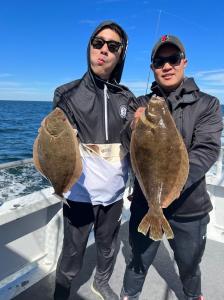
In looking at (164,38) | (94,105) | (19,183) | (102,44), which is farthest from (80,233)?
(19,183)

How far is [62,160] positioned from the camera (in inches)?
90.0

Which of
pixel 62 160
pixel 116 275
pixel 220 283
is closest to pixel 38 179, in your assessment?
pixel 116 275

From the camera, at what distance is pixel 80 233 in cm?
292

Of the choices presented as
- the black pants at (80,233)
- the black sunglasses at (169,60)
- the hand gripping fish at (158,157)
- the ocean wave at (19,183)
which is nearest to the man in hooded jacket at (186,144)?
the black sunglasses at (169,60)

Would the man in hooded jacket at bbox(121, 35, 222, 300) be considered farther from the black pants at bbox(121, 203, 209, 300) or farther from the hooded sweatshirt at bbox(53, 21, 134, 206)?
the hooded sweatshirt at bbox(53, 21, 134, 206)

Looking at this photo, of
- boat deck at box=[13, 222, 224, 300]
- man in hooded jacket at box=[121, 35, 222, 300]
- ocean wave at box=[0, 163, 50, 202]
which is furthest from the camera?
ocean wave at box=[0, 163, 50, 202]

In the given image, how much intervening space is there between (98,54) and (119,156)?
0.86 metres

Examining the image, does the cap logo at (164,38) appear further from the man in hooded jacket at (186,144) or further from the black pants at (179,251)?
the black pants at (179,251)

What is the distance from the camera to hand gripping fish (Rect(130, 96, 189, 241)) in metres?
2.15

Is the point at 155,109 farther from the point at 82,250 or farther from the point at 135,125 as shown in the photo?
the point at 82,250

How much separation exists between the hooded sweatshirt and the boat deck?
1229 mm

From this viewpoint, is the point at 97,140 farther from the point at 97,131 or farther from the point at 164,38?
the point at 164,38

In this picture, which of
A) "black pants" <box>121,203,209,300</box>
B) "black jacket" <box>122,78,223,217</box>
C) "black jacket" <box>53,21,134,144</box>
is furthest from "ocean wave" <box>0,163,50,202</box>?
"black jacket" <box>122,78,223,217</box>

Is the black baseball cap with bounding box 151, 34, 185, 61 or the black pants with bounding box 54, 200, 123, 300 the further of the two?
the black pants with bounding box 54, 200, 123, 300
